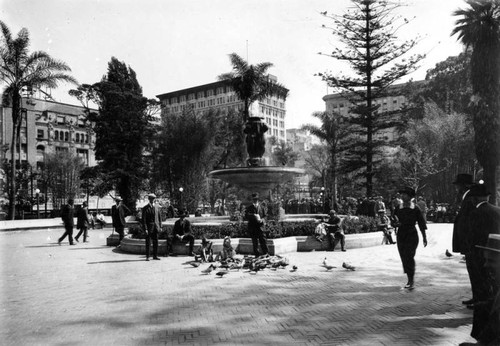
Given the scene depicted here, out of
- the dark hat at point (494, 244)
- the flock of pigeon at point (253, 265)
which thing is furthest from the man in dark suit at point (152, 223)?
the dark hat at point (494, 244)

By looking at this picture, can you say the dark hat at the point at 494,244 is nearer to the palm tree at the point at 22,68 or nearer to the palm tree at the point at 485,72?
the palm tree at the point at 485,72

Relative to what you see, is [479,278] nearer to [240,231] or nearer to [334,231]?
[334,231]

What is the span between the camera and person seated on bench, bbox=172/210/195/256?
11.9 m

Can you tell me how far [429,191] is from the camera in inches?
1511

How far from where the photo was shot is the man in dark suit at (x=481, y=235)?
203 inches

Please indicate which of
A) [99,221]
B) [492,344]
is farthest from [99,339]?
[99,221]

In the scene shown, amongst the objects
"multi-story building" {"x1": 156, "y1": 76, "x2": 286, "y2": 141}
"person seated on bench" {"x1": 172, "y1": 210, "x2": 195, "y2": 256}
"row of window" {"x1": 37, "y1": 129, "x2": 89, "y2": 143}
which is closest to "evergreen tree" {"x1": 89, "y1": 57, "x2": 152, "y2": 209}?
"person seated on bench" {"x1": 172, "y1": 210, "x2": 195, "y2": 256}

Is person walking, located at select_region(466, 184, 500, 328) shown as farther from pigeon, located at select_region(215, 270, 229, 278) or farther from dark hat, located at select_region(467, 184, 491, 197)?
pigeon, located at select_region(215, 270, 229, 278)

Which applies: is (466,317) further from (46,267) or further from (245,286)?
(46,267)

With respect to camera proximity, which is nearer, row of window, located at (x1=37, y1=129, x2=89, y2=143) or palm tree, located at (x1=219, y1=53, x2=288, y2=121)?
palm tree, located at (x1=219, y1=53, x2=288, y2=121)

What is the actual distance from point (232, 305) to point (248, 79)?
31.2 m

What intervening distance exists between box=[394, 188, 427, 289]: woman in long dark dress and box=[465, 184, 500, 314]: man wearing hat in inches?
81.2

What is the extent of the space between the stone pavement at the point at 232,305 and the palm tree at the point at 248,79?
27181 mm

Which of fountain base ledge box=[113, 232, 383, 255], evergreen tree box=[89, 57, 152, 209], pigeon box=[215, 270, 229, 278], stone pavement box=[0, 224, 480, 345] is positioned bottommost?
stone pavement box=[0, 224, 480, 345]
